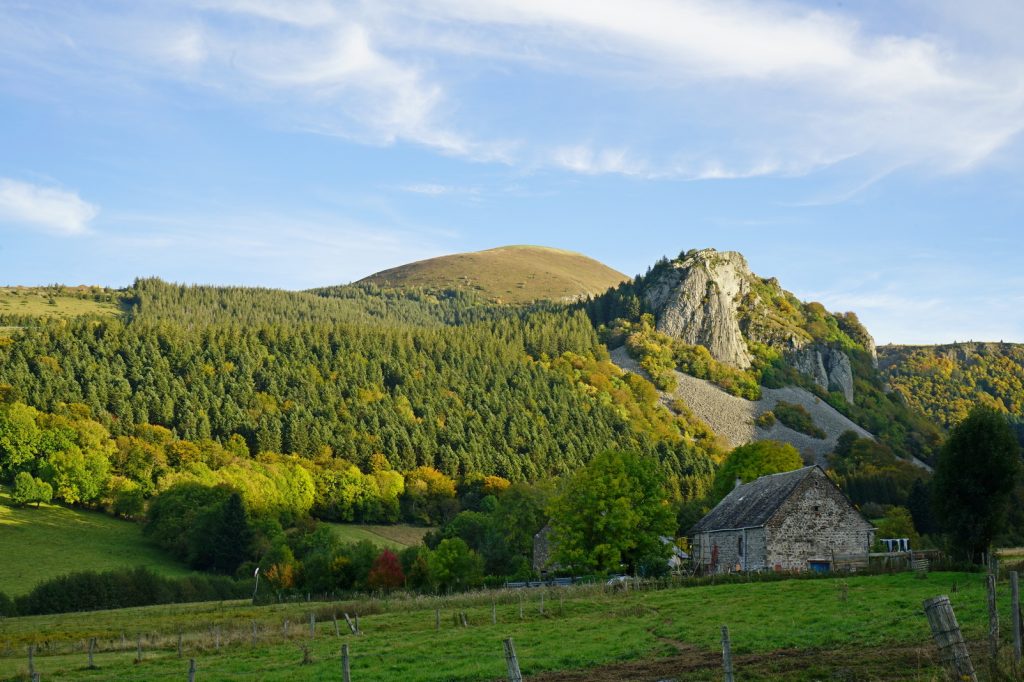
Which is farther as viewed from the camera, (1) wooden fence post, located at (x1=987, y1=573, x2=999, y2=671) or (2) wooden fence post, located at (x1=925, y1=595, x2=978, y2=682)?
(1) wooden fence post, located at (x1=987, y1=573, x2=999, y2=671)

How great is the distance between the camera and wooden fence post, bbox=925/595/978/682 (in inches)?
552

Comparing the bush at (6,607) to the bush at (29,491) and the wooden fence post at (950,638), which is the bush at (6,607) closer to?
the bush at (29,491)

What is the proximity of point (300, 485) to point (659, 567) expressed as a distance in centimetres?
7808

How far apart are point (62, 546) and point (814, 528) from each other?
7320 cm

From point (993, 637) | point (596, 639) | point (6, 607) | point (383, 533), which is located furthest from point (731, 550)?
point (383, 533)

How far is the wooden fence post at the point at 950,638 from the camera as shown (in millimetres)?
14031

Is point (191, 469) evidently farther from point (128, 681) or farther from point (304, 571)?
point (128, 681)

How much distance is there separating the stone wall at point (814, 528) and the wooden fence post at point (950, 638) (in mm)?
39566

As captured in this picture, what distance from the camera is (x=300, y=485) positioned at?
127 m

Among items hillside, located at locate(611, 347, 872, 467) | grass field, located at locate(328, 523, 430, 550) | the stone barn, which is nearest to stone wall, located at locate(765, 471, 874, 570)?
the stone barn

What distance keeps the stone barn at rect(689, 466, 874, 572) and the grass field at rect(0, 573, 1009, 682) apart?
1188cm

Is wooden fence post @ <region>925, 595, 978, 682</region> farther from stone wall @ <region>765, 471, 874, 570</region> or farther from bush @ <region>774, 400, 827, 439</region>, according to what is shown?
bush @ <region>774, 400, 827, 439</region>

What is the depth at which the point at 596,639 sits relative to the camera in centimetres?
2875

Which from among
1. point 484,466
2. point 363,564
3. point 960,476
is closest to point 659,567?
point 960,476
